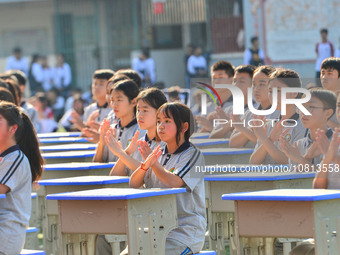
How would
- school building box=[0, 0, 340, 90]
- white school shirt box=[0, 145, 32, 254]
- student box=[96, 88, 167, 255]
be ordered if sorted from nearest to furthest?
white school shirt box=[0, 145, 32, 254] → student box=[96, 88, 167, 255] → school building box=[0, 0, 340, 90]

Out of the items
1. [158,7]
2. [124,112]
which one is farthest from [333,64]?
[158,7]

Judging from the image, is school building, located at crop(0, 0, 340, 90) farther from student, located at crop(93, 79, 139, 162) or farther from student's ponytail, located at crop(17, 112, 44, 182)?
student's ponytail, located at crop(17, 112, 44, 182)

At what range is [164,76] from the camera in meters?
24.6

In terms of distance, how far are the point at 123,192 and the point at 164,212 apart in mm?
264

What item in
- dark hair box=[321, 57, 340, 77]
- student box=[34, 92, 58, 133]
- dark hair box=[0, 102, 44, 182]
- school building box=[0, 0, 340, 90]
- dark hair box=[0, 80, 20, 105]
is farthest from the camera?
school building box=[0, 0, 340, 90]

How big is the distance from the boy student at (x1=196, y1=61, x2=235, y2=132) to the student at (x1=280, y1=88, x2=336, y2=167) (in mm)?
1296

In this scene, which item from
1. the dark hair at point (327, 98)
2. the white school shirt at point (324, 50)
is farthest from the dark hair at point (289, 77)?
the white school shirt at point (324, 50)

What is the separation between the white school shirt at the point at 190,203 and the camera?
Answer: 5.18 meters

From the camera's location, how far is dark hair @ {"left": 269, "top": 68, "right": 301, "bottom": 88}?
6.30m

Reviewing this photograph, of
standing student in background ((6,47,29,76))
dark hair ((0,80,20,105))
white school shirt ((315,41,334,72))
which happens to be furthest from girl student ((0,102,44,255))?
standing student in background ((6,47,29,76))

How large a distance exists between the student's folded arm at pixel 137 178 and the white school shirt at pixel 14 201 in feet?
2.06

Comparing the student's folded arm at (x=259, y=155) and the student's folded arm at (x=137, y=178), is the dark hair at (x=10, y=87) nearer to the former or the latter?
the student's folded arm at (x=259, y=155)

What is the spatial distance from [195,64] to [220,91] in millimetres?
14421

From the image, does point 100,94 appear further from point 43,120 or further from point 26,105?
point 43,120
